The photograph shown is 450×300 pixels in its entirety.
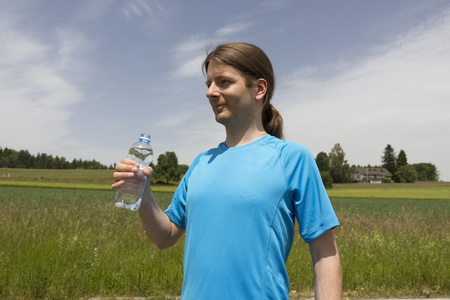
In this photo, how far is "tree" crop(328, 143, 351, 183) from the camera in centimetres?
9512

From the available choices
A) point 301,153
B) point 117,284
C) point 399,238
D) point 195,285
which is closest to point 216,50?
point 301,153

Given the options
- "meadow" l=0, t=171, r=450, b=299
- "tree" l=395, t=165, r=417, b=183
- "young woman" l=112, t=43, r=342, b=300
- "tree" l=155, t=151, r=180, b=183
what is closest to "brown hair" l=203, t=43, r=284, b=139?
"young woman" l=112, t=43, r=342, b=300

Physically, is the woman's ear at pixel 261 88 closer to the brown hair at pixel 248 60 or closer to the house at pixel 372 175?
the brown hair at pixel 248 60

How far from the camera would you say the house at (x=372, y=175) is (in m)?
126

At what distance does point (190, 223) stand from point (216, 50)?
0.85 metres

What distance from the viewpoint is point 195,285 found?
1373mm

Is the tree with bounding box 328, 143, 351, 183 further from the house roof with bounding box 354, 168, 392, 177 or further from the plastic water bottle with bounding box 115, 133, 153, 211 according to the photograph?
the plastic water bottle with bounding box 115, 133, 153, 211

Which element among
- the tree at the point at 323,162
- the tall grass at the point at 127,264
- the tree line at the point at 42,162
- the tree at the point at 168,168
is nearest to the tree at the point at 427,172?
the tree at the point at 323,162

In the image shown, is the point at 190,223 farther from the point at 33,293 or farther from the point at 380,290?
the point at 380,290

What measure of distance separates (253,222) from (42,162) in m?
133

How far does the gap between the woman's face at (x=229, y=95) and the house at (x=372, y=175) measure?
5231 inches

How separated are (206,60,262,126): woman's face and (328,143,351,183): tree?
325 feet

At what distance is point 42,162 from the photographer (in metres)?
118

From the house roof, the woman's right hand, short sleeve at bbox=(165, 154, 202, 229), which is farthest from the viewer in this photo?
the house roof
